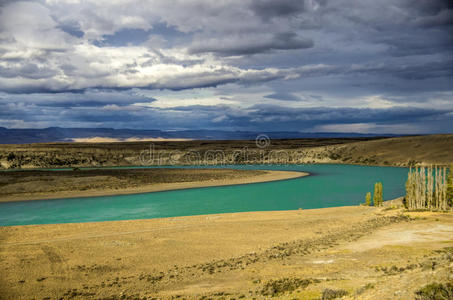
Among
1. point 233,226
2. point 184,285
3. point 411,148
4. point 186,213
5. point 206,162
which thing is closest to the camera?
point 184,285

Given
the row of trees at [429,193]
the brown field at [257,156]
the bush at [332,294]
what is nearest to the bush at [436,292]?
the bush at [332,294]

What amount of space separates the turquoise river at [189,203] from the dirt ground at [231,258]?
657cm

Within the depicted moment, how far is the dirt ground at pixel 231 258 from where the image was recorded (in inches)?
527

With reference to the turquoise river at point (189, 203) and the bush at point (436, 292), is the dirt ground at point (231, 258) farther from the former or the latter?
the turquoise river at point (189, 203)

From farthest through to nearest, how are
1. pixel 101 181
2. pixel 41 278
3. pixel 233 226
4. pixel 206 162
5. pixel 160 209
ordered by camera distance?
pixel 206 162 < pixel 101 181 < pixel 160 209 < pixel 233 226 < pixel 41 278

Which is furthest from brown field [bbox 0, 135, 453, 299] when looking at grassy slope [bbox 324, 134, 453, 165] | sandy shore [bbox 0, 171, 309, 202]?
grassy slope [bbox 324, 134, 453, 165]

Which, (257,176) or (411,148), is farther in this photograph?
(411,148)

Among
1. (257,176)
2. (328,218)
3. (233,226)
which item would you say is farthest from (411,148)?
(233,226)

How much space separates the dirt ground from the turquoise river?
6570 mm

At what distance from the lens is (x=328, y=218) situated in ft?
95.2

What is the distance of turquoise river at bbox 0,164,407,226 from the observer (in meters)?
33.9

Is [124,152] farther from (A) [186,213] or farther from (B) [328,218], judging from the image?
(B) [328,218]

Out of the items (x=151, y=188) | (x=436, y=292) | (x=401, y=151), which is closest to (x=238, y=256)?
(x=436, y=292)

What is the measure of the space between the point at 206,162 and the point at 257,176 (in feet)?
124
